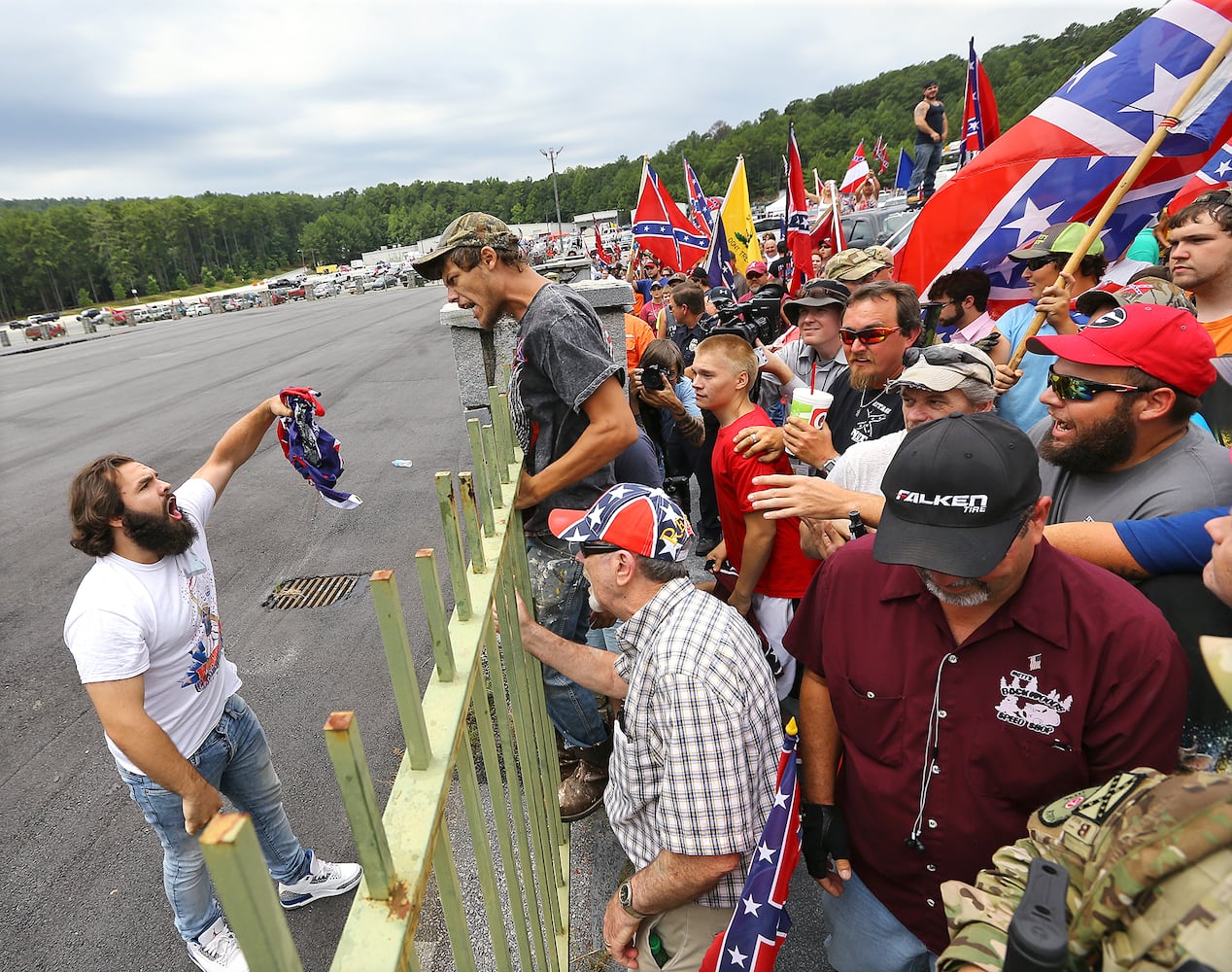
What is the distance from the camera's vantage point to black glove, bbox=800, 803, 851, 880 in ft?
6.31

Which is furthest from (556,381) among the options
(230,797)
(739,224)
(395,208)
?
(395,208)

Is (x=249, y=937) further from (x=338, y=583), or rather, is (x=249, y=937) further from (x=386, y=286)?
(x=386, y=286)

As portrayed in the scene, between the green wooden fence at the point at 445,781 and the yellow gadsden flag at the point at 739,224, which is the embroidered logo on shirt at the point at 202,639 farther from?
the yellow gadsden flag at the point at 739,224

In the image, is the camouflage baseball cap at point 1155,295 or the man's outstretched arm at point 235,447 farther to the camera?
the man's outstretched arm at point 235,447

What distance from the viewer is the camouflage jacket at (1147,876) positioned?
828 mm

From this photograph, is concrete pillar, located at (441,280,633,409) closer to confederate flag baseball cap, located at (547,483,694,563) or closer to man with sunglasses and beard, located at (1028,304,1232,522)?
confederate flag baseball cap, located at (547,483,694,563)

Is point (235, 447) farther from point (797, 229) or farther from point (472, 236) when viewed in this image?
point (797, 229)

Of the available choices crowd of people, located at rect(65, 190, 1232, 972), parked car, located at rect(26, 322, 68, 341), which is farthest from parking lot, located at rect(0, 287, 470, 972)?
parked car, located at rect(26, 322, 68, 341)

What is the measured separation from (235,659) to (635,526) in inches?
159

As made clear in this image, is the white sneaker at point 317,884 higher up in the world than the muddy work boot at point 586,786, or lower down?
lower down

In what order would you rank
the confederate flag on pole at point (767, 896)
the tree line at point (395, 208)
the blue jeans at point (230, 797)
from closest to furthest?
the confederate flag on pole at point (767, 896) < the blue jeans at point (230, 797) < the tree line at point (395, 208)

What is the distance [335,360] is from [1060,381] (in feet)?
64.6

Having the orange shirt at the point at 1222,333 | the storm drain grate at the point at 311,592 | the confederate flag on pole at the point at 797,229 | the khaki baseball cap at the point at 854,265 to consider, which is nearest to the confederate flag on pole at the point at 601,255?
the confederate flag on pole at the point at 797,229

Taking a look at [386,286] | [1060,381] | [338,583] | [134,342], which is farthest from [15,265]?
[1060,381]
